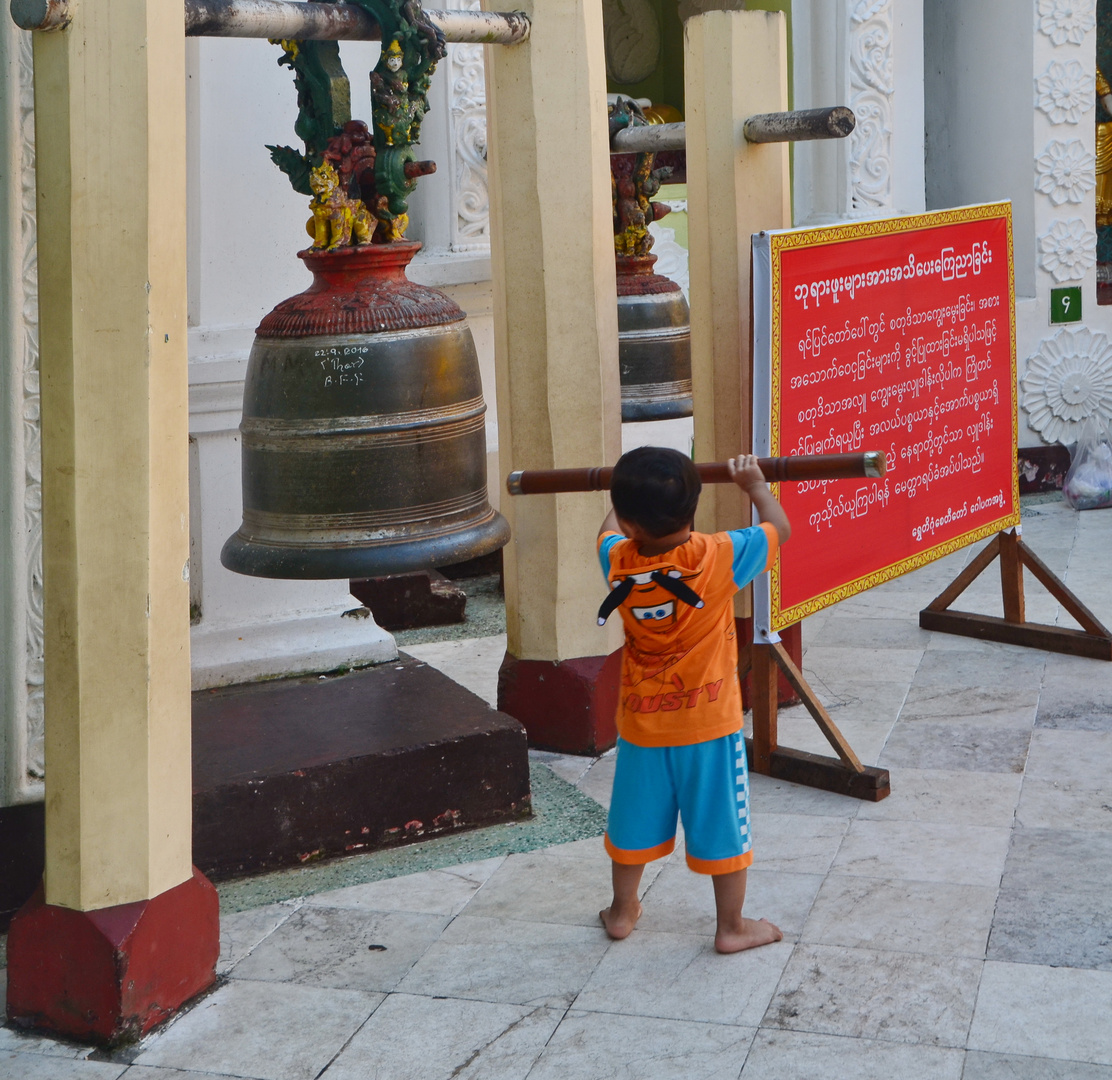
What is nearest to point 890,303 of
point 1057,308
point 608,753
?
point 608,753

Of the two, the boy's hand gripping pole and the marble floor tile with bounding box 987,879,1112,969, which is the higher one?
the boy's hand gripping pole

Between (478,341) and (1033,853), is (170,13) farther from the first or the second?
(478,341)

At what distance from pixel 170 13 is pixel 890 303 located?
245cm

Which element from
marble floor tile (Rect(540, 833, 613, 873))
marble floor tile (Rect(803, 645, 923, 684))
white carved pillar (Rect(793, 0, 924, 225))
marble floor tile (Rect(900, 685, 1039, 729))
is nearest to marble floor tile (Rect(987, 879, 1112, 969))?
marble floor tile (Rect(540, 833, 613, 873))

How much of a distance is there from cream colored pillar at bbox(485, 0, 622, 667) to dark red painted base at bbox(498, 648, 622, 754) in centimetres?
4

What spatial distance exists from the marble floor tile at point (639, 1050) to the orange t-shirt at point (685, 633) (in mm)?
547

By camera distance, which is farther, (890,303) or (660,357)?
(660,357)

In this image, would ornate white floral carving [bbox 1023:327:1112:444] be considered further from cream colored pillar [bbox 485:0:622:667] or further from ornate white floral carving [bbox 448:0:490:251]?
cream colored pillar [bbox 485:0:622:667]

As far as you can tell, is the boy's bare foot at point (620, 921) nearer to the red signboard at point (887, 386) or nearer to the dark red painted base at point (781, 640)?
the red signboard at point (887, 386)

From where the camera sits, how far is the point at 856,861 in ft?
12.1

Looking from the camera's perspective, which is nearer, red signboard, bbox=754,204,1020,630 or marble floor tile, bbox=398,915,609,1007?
marble floor tile, bbox=398,915,609,1007

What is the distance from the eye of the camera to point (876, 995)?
119 inches

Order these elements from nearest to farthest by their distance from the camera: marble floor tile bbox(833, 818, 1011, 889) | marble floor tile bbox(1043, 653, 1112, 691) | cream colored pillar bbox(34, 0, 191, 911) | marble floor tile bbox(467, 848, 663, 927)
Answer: cream colored pillar bbox(34, 0, 191, 911) < marble floor tile bbox(467, 848, 663, 927) < marble floor tile bbox(833, 818, 1011, 889) < marble floor tile bbox(1043, 653, 1112, 691)

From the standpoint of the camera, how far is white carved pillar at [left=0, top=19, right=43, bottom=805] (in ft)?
10.3
